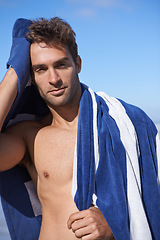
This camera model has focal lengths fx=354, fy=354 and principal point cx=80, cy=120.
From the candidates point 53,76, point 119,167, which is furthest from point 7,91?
point 119,167

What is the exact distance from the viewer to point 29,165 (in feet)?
7.38

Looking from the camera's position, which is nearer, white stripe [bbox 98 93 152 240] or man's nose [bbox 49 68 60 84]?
white stripe [bbox 98 93 152 240]

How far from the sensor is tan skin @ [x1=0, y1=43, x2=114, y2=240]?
198cm

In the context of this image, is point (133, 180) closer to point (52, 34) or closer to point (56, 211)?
point (56, 211)

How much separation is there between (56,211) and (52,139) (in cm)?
42

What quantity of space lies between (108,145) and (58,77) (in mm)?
467

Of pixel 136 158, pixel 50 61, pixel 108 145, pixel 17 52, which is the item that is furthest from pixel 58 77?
pixel 136 158

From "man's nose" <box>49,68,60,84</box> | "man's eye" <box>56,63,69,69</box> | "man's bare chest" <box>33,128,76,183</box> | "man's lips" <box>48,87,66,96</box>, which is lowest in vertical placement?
"man's bare chest" <box>33,128,76,183</box>

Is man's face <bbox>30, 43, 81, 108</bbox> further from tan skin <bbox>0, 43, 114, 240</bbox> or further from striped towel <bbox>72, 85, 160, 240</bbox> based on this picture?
striped towel <bbox>72, 85, 160, 240</bbox>

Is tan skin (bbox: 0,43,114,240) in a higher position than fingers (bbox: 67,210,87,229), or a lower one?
higher

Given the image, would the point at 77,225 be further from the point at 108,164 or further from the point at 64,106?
the point at 64,106

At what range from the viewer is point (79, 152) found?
6.34 feet

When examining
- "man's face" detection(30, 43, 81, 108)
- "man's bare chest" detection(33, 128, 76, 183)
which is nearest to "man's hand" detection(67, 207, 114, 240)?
"man's bare chest" detection(33, 128, 76, 183)

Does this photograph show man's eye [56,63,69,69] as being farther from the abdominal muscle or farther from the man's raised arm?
the abdominal muscle
